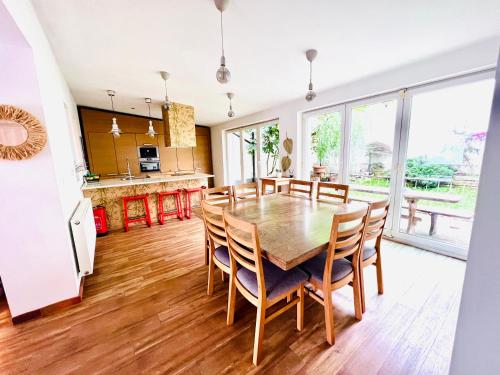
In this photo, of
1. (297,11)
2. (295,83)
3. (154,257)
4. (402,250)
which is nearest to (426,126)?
(402,250)

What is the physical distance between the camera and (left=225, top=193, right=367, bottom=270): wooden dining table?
1.21 metres

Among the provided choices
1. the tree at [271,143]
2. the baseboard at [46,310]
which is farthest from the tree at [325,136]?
the baseboard at [46,310]

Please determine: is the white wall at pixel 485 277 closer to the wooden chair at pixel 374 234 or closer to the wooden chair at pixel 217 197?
the wooden chair at pixel 374 234

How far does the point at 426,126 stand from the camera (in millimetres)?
2650

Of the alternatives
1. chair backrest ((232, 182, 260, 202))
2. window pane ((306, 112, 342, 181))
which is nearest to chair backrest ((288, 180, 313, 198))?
chair backrest ((232, 182, 260, 202))

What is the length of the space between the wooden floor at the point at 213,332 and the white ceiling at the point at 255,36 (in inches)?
98.1

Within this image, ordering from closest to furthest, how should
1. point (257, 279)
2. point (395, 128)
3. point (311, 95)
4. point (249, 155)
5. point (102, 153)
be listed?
point (257, 279) < point (311, 95) < point (395, 128) < point (102, 153) < point (249, 155)

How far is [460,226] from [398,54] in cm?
232

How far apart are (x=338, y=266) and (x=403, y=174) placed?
2217 mm

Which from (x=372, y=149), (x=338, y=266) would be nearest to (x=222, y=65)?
(x=338, y=266)

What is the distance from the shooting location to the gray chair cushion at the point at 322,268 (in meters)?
1.45

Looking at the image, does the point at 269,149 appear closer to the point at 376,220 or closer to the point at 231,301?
the point at 376,220

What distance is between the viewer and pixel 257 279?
1.28 metres

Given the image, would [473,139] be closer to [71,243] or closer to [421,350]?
[421,350]
